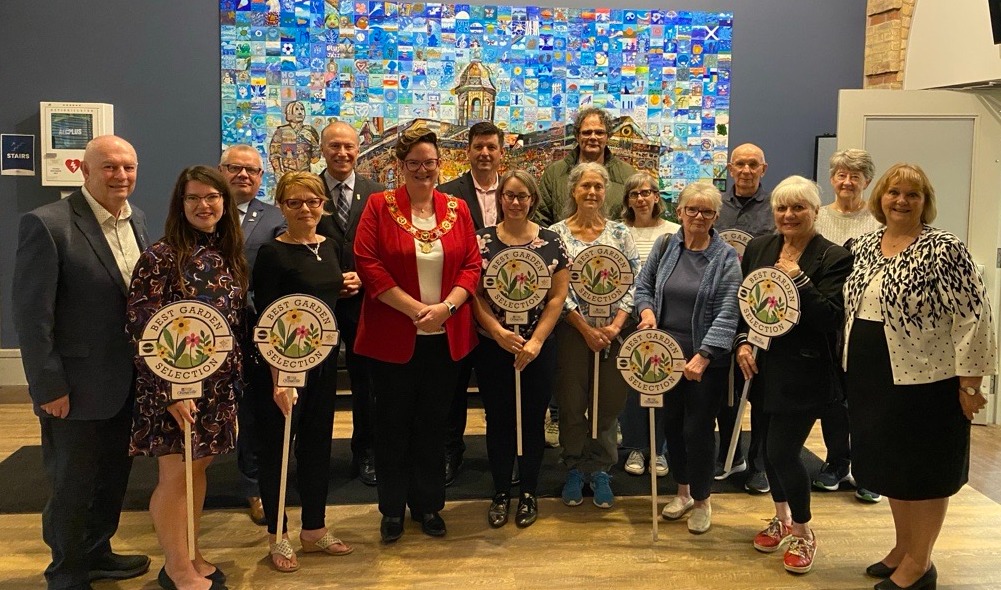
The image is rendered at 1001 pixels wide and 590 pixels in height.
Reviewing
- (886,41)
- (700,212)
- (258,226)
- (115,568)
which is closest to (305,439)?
(115,568)

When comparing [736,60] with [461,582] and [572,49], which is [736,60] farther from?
[461,582]

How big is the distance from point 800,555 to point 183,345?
92.9 inches

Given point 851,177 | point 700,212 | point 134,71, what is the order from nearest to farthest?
1. point 700,212
2. point 851,177
3. point 134,71

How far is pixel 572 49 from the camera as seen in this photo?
5520 mm

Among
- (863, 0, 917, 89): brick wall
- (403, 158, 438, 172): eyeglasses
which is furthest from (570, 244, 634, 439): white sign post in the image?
(863, 0, 917, 89): brick wall

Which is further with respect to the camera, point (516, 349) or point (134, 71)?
point (134, 71)

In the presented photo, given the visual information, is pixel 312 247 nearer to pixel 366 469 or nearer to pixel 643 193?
pixel 366 469

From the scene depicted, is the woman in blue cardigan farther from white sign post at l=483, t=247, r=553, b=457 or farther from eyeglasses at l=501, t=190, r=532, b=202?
eyeglasses at l=501, t=190, r=532, b=202

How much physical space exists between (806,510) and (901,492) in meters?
0.38

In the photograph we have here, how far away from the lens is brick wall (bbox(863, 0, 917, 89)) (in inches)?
211

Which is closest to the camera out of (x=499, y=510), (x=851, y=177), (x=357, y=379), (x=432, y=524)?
(x=432, y=524)

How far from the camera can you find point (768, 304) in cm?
283

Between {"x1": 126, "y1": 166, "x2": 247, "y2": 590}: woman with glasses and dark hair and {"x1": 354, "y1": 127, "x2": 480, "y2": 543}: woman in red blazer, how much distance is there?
0.52 m

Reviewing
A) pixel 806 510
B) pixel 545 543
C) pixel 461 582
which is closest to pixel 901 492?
pixel 806 510
